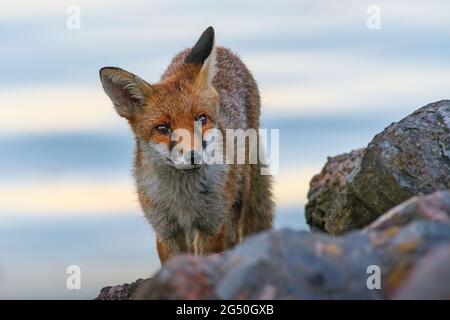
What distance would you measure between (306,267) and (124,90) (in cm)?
553

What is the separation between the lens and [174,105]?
1016 centimetres

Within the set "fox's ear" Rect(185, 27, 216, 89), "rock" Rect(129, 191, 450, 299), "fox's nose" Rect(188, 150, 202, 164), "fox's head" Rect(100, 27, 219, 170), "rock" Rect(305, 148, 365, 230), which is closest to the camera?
"rock" Rect(129, 191, 450, 299)

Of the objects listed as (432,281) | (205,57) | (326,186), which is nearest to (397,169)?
(205,57)

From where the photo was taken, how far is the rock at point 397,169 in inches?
400

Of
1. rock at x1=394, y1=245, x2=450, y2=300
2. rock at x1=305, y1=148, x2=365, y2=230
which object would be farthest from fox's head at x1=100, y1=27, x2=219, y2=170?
rock at x1=394, y1=245, x2=450, y2=300

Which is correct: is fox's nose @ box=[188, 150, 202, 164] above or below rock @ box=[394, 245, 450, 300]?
above

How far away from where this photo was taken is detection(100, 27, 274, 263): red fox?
1006 cm

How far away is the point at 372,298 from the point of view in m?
5.37

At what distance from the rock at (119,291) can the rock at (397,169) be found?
255 centimetres

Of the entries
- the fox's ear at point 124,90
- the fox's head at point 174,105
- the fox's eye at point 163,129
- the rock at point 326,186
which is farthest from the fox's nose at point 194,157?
the rock at point 326,186

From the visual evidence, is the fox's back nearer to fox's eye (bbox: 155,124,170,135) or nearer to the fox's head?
the fox's head
